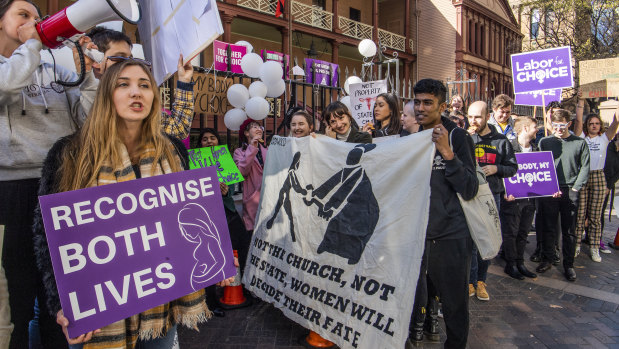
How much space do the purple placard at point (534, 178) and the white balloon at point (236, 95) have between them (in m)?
3.62

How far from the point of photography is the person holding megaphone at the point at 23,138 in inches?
77.6

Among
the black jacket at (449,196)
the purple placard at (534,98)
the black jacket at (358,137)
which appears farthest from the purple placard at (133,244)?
the purple placard at (534,98)

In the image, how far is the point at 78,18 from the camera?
1859mm

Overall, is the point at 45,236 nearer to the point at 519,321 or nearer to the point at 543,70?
the point at 519,321

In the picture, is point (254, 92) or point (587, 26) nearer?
point (254, 92)

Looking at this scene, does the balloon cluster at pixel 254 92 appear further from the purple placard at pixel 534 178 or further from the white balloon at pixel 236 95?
the purple placard at pixel 534 178

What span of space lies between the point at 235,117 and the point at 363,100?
2.27 meters

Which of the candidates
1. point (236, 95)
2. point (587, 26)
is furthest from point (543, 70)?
point (587, 26)

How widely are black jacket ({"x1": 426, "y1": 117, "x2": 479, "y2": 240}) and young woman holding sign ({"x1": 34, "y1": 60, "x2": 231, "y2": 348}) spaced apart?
1548mm

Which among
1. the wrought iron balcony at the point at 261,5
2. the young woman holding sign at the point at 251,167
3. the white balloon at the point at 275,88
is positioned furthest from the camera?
the wrought iron balcony at the point at 261,5

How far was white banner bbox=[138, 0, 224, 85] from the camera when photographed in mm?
2303

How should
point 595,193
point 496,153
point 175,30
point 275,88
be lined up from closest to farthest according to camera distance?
1. point 175,30
2. point 496,153
3. point 275,88
4. point 595,193

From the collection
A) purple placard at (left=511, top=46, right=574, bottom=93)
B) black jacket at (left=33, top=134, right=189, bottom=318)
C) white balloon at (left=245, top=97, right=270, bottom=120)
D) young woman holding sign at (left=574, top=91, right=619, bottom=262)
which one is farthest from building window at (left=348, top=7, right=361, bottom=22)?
black jacket at (left=33, top=134, right=189, bottom=318)

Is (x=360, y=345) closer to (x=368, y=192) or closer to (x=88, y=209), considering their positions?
(x=368, y=192)
